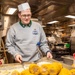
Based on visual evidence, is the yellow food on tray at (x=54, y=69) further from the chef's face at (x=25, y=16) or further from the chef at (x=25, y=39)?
the chef's face at (x=25, y=16)

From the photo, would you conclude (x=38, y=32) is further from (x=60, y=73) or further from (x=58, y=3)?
(x=58, y=3)

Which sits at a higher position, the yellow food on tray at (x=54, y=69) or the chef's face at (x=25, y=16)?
the chef's face at (x=25, y=16)

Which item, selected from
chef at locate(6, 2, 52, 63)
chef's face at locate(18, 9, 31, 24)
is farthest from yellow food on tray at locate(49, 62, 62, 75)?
chef's face at locate(18, 9, 31, 24)

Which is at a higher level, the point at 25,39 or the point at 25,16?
the point at 25,16

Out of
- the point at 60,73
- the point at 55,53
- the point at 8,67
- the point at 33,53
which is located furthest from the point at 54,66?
the point at 55,53

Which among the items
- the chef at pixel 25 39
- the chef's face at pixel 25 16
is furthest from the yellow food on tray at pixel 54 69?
the chef's face at pixel 25 16

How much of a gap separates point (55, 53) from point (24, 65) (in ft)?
15.4

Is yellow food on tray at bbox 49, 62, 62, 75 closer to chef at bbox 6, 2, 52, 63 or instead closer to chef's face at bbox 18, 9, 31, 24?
chef at bbox 6, 2, 52, 63

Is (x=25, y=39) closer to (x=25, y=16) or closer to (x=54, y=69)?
(x=25, y=16)

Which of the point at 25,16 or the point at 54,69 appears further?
the point at 25,16

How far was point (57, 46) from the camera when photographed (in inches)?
248

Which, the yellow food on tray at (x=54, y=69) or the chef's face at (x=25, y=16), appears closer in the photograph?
the yellow food on tray at (x=54, y=69)

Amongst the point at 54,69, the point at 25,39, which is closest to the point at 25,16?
the point at 25,39

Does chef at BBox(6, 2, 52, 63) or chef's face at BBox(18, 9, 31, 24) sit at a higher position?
chef's face at BBox(18, 9, 31, 24)
